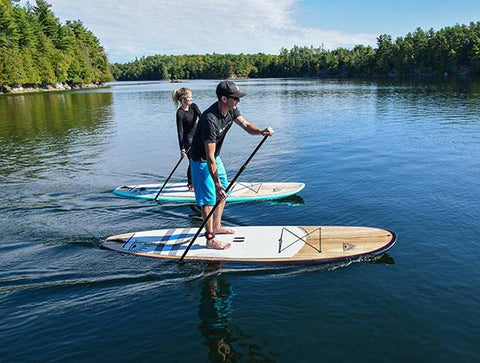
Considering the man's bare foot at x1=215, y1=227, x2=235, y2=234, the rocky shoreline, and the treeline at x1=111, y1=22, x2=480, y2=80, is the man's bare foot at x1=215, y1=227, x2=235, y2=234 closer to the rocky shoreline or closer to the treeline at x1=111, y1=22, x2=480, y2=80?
the rocky shoreline

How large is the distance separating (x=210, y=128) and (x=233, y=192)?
5217mm

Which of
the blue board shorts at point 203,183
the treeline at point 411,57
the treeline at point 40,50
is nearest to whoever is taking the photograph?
the blue board shorts at point 203,183

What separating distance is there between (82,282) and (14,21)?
104m

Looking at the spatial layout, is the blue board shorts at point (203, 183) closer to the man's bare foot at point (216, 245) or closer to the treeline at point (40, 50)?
the man's bare foot at point (216, 245)

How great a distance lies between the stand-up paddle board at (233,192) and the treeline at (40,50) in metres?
81.4

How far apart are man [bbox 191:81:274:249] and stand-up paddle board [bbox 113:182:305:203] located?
3429 mm

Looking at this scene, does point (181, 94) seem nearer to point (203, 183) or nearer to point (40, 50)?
point (203, 183)

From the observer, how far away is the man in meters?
6.87

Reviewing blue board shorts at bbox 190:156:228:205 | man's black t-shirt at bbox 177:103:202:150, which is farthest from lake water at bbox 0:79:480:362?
man's black t-shirt at bbox 177:103:202:150

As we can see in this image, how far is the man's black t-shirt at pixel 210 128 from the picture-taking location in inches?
271

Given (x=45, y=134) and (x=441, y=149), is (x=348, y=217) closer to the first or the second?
(x=441, y=149)

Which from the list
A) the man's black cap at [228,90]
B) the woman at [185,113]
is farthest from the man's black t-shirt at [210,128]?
the woman at [185,113]

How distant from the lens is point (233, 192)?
1192cm

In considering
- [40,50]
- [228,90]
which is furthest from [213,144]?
[40,50]
